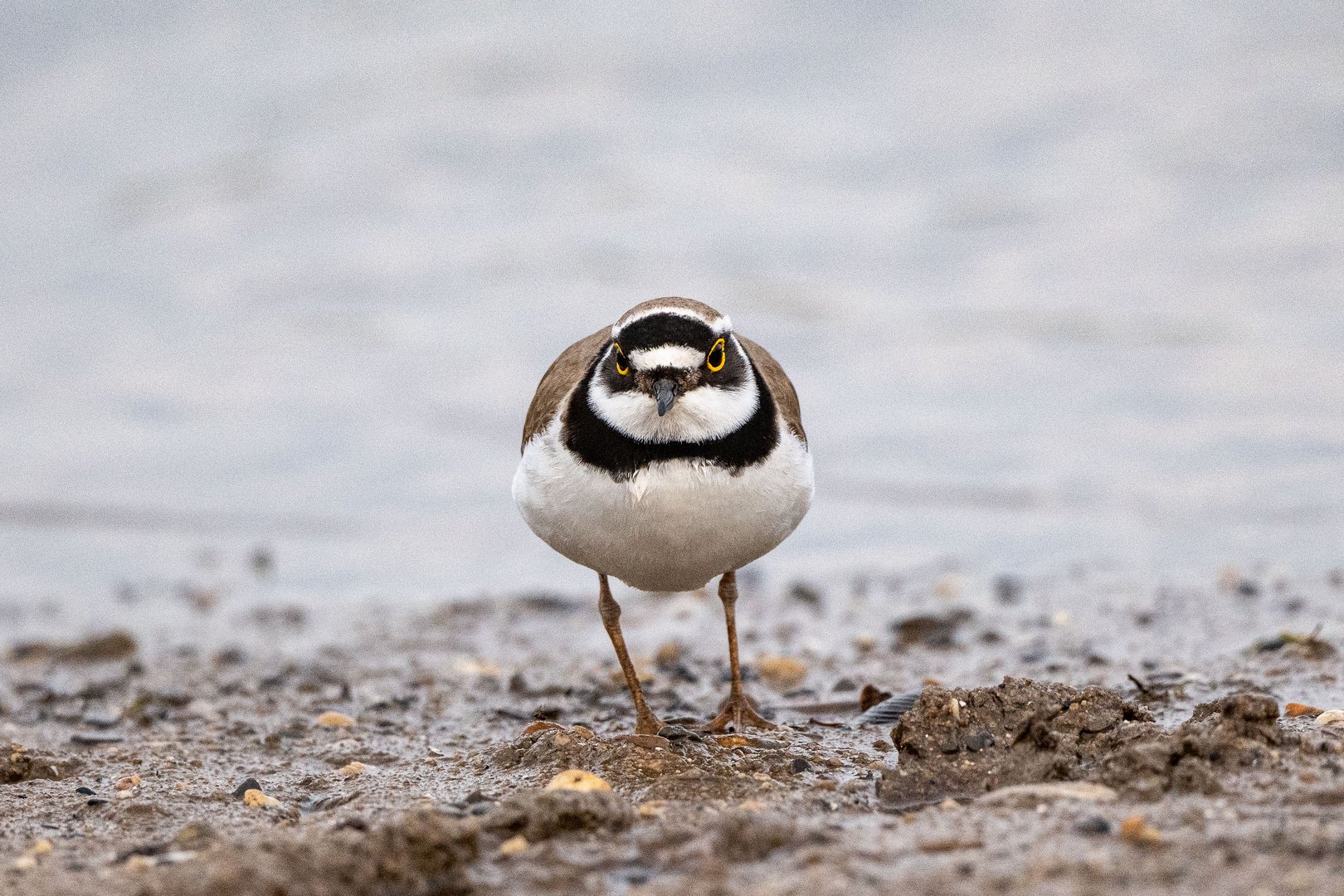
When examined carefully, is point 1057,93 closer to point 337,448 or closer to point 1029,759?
point 337,448

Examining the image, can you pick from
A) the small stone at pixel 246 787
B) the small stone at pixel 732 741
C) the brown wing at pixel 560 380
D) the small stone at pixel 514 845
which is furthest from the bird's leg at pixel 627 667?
the small stone at pixel 514 845

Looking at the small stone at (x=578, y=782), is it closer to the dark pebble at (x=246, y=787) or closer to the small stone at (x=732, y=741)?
the small stone at (x=732, y=741)

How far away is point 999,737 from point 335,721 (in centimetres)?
281

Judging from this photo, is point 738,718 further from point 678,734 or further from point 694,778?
point 694,778

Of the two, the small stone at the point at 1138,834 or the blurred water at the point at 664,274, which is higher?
the blurred water at the point at 664,274

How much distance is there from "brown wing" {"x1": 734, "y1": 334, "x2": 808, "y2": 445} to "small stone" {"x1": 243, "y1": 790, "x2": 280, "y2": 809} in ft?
7.32

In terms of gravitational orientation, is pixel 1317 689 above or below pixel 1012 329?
below

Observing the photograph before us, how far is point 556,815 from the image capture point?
12.4 ft

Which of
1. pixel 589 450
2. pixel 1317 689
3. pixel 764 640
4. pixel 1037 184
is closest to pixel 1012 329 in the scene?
pixel 1037 184

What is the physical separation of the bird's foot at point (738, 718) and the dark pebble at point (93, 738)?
233 centimetres

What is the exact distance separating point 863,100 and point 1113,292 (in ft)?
18.3

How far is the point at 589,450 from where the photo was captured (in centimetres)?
494

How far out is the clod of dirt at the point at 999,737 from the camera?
166 inches

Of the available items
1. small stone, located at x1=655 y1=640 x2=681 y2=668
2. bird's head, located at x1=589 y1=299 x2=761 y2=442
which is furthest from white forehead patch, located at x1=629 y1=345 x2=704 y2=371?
small stone, located at x1=655 y1=640 x2=681 y2=668
